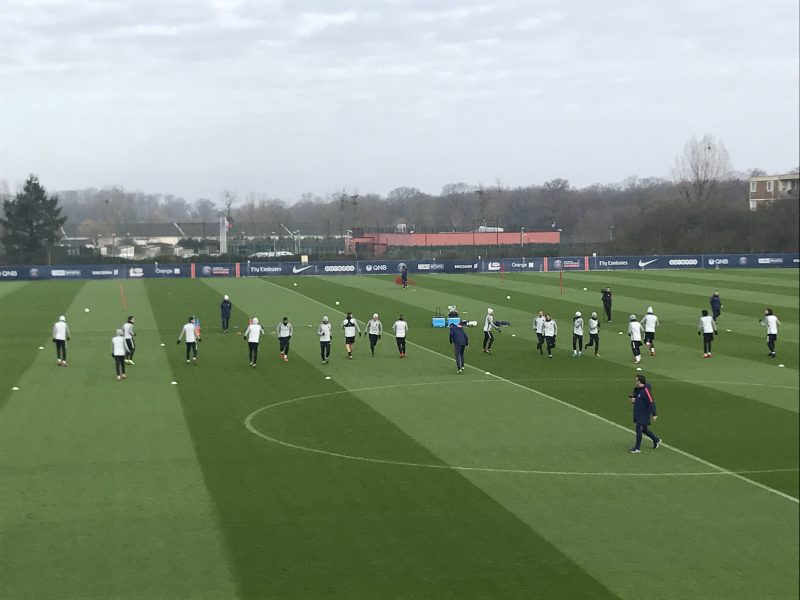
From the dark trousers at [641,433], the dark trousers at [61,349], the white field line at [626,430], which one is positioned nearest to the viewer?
the white field line at [626,430]

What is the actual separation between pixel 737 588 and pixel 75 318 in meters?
47.5

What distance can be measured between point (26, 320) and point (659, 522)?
44.7 m

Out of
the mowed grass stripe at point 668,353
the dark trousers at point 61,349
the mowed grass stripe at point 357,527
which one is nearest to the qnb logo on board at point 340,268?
the mowed grass stripe at point 668,353

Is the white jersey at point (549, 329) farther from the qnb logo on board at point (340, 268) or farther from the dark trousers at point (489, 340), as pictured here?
the qnb logo on board at point (340, 268)

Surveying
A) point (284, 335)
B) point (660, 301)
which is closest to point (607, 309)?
point (660, 301)

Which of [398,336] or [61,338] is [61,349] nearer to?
[61,338]

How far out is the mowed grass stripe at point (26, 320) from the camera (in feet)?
122

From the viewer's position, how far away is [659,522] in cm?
1752

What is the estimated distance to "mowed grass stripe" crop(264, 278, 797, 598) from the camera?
48.4 ft

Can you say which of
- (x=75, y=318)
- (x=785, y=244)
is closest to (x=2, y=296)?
(x=75, y=318)

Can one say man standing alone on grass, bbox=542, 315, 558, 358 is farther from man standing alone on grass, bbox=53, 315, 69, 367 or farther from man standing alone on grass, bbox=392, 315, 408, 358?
man standing alone on grass, bbox=53, 315, 69, 367

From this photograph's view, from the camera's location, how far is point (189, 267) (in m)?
98.5

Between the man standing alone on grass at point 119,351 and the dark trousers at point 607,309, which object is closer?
the man standing alone on grass at point 119,351

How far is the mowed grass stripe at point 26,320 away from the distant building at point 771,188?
2361 cm
